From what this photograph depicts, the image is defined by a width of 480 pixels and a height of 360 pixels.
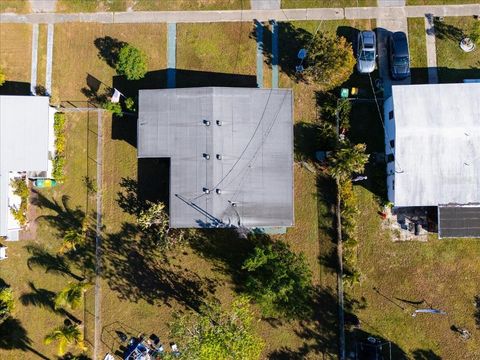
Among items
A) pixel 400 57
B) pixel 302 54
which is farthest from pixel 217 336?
pixel 400 57

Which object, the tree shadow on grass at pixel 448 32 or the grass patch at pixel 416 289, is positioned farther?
the tree shadow on grass at pixel 448 32

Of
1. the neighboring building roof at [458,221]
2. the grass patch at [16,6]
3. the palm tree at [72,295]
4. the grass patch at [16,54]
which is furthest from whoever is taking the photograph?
the grass patch at [16,6]

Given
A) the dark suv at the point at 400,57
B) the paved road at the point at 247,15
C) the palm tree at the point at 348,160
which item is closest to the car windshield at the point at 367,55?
the dark suv at the point at 400,57

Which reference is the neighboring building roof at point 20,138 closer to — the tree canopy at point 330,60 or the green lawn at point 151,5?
the green lawn at point 151,5

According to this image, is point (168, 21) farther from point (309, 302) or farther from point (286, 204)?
point (309, 302)

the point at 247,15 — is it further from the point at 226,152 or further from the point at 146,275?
the point at 146,275

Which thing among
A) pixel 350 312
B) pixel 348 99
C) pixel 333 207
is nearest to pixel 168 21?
pixel 348 99
